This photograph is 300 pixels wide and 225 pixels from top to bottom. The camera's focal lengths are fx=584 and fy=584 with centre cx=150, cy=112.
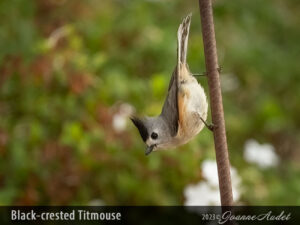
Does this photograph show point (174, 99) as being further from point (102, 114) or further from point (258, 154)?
point (258, 154)

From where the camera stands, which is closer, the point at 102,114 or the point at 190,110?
the point at 190,110

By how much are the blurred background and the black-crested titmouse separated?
1.02 metres

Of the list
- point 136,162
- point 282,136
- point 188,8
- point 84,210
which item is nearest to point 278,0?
point 188,8

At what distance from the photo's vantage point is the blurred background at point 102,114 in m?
3.42

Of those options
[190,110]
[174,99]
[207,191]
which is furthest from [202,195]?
[174,99]

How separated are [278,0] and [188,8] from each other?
2.55ft

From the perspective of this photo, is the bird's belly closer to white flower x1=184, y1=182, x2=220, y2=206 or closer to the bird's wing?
the bird's wing

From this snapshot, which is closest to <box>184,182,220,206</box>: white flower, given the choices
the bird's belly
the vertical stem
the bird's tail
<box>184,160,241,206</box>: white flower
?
<box>184,160,241,206</box>: white flower

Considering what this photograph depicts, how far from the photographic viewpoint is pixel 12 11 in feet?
12.3

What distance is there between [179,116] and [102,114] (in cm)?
157

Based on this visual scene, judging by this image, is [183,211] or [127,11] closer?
[183,211]

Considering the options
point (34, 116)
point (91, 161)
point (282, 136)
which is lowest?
point (91, 161)

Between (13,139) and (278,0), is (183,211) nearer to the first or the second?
(13,139)

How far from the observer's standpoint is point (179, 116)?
2.08m
